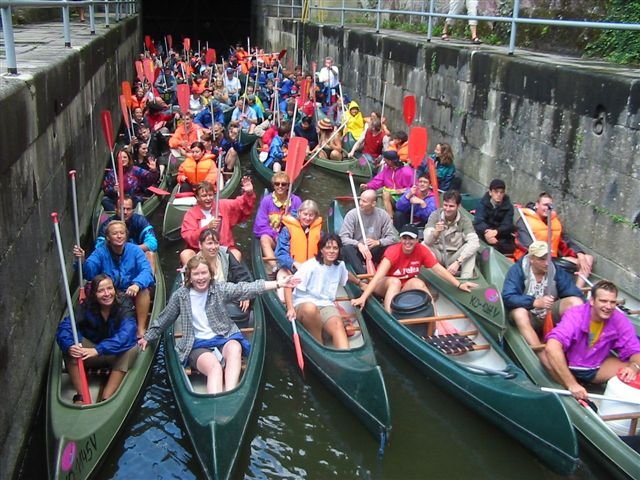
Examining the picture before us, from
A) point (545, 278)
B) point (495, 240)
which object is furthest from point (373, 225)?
point (545, 278)

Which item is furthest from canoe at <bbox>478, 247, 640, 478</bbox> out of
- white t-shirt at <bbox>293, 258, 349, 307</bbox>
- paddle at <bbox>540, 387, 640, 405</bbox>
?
white t-shirt at <bbox>293, 258, 349, 307</bbox>

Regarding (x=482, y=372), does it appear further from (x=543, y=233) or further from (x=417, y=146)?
(x=417, y=146)

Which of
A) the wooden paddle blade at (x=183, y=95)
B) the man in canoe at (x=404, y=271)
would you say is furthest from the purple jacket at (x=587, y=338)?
the wooden paddle blade at (x=183, y=95)

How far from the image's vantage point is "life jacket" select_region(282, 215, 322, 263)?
6.80 meters

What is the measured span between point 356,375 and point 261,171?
23.5ft

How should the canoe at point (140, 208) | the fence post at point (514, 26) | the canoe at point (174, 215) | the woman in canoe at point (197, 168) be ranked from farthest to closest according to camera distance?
the woman in canoe at point (197, 168), the canoe at point (174, 215), the fence post at point (514, 26), the canoe at point (140, 208)

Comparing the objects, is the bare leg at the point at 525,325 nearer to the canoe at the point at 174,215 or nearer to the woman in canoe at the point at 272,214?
the woman in canoe at the point at 272,214

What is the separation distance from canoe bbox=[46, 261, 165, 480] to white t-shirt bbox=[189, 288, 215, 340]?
1.78 feet

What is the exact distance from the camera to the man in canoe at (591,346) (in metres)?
5.04

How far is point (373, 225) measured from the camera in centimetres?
759

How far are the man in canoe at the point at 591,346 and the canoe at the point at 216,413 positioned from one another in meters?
2.37

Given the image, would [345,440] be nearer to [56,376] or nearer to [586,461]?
[586,461]

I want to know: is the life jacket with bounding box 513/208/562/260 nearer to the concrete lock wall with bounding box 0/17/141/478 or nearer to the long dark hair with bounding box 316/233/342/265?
the long dark hair with bounding box 316/233/342/265

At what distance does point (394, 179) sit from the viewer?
9.93 meters
